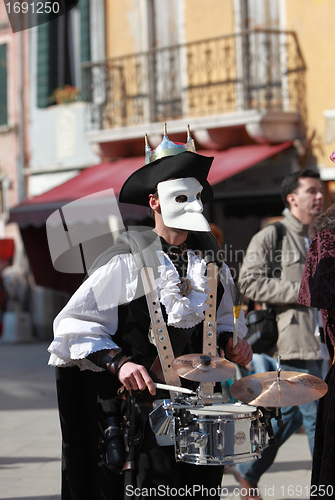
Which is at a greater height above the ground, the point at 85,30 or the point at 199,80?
the point at 85,30

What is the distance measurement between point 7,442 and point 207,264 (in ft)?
11.7

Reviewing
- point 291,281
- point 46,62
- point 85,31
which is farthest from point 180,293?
point 46,62

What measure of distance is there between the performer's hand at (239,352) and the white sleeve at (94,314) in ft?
1.48

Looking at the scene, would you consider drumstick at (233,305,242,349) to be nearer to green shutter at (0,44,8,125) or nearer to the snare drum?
the snare drum

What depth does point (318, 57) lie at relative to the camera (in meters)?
10.3

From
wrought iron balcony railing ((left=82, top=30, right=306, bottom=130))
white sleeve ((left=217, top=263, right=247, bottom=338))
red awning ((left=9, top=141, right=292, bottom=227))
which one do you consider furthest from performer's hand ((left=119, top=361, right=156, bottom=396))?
wrought iron balcony railing ((left=82, top=30, right=306, bottom=130))

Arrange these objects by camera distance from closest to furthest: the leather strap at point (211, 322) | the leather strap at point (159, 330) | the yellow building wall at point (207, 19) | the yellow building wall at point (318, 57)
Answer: the leather strap at point (159, 330), the leather strap at point (211, 322), the yellow building wall at point (318, 57), the yellow building wall at point (207, 19)

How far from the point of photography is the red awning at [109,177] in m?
10.0

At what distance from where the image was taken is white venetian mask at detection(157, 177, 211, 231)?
2.72 m

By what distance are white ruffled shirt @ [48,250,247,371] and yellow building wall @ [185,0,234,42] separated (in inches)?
366

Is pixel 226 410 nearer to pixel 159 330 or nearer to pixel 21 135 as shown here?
pixel 159 330

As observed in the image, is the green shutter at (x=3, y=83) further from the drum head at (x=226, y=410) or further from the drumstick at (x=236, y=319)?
the drum head at (x=226, y=410)

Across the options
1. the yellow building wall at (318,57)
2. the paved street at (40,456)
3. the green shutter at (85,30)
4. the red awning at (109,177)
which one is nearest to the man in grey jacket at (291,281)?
the paved street at (40,456)

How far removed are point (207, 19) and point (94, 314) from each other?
9.72 m
